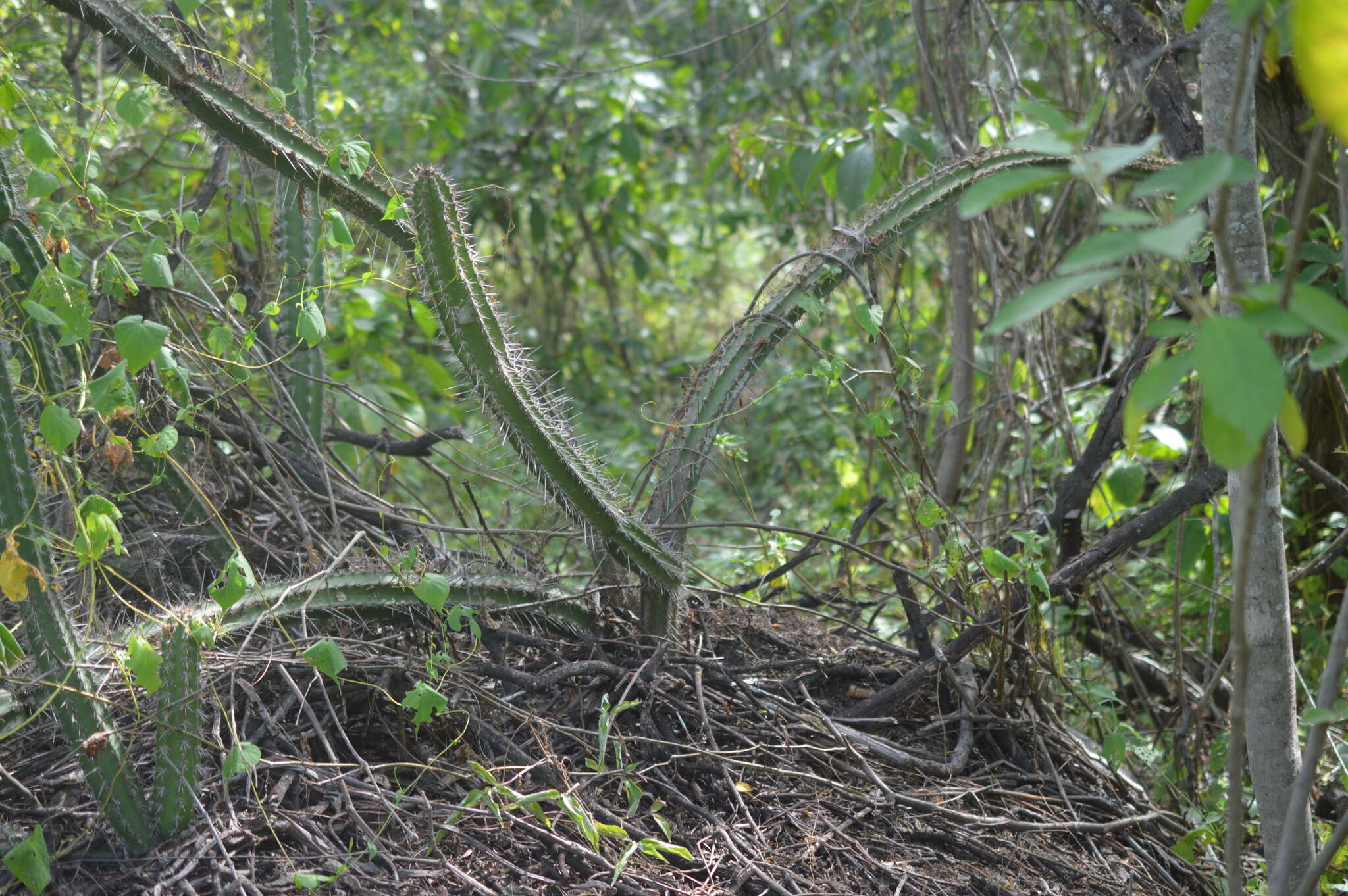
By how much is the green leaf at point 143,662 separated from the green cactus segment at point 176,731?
0.53 ft

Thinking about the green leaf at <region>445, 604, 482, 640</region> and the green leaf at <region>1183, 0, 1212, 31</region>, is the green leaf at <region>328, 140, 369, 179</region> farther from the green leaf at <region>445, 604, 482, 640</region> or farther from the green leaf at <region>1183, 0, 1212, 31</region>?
the green leaf at <region>1183, 0, 1212, 31</region>

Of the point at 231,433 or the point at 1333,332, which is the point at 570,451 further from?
the point at 1333,332

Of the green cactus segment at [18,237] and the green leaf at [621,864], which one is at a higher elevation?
the green cactus segment at [18,237]

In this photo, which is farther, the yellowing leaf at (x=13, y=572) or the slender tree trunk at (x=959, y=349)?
the slender tree trunk at (x=959, y=349)

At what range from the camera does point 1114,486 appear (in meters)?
2.20

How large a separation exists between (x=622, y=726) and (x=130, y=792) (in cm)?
77

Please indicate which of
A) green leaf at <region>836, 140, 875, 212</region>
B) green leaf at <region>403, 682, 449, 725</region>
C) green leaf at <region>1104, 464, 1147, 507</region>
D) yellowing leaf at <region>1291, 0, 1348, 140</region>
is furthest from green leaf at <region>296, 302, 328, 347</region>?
green leaf at <region>1104, 464, 1147, 507</region>

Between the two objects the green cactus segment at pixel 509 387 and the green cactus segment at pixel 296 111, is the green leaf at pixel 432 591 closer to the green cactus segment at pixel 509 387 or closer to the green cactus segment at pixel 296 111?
the green cactus segment at pixel 509 387

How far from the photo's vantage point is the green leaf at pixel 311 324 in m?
1.53

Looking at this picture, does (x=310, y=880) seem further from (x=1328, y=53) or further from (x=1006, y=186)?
(x=1328, y=53)

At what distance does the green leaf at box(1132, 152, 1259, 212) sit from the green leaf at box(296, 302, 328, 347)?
3.88 feet

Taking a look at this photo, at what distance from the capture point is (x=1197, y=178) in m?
0.76

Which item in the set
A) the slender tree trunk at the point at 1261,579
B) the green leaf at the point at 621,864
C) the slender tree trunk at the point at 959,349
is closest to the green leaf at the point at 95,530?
the green leaf at the point at 621,864

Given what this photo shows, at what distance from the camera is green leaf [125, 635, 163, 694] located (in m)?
1.21
